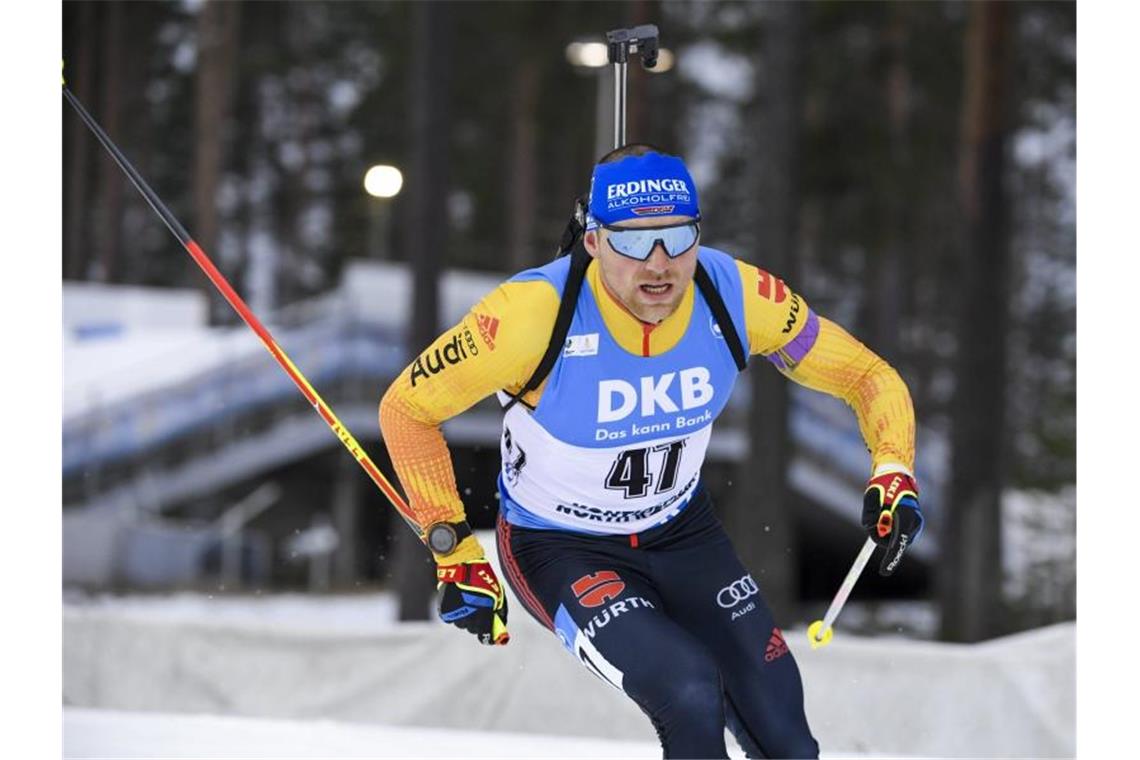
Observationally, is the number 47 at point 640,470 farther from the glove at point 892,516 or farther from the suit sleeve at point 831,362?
the glove at point 892,516

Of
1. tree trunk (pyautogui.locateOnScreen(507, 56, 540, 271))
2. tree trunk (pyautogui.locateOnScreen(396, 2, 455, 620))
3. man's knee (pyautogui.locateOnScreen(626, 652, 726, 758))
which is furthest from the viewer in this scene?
tree trunk (pyautogui.locateOnScreen(507, 56, 540, 271))

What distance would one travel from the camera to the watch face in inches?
143

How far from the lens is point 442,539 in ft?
11.9

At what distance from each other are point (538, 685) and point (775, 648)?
9.82ft

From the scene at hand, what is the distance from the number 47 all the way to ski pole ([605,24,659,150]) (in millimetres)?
1028

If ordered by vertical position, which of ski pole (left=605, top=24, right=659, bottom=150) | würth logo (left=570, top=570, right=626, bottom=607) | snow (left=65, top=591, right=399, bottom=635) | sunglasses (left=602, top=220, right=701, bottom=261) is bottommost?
snow (left=65, top=591, right=399, bottom=635)

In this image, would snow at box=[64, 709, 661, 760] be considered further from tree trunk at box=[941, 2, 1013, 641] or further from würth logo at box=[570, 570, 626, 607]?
tree trunk at box=[941, 2, 1013, 641]

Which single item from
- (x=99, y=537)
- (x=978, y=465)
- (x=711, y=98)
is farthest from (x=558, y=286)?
(x=711, y=98)

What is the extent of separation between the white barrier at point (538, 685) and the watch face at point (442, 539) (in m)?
2.75

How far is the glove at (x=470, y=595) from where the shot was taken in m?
3.62

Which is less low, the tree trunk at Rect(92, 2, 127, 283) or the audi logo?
the tree trunk at Rect(92, 2, 127, 283)

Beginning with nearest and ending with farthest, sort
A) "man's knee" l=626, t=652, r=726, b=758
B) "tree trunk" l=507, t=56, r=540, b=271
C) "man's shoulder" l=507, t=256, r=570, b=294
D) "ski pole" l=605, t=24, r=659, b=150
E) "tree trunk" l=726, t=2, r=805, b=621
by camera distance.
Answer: "man's knee" l=626, t=652, r=726, b=758 < "man's shoulder" l=507, t=256, r=570, b=294 < "ski pole" l=605, t=24, r=659, b=150 < "tree trunk" l=726, t=2, r=805, b=621 < "tree trunk" l=507, t=56, r=540, b=271

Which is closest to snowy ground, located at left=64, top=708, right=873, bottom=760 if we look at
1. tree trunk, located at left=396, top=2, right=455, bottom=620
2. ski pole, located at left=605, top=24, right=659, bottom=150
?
ski pole, located at left=605, top=24, right=659, bottom=150
